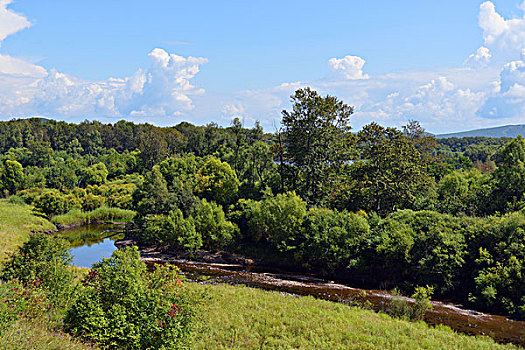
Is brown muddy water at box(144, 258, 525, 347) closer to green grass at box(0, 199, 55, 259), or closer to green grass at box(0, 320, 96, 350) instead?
green grass at box(0, 199, 55, 259)

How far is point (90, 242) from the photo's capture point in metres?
51.2

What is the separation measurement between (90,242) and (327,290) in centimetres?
3805

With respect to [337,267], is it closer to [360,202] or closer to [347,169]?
[360,202]

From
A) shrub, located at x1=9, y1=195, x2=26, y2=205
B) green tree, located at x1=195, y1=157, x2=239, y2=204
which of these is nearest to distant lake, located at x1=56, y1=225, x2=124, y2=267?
green tree, located at x1=195, y1=157, x2=239, y2=204

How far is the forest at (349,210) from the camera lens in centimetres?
2970

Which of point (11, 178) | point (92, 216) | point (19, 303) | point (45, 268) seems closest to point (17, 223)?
point (92, 216)

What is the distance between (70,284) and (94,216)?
56195 mm

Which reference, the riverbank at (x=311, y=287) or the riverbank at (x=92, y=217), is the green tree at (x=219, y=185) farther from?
the riverbank at (x=92, y=217)

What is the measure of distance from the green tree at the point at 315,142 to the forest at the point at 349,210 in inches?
5.7

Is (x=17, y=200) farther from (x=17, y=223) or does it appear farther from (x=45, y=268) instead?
(x=45, y=268)

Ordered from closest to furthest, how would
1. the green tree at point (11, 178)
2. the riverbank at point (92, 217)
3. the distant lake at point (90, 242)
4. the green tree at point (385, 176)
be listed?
the green tree at point (385, 176)
the distant lake at point (90, 242)
the riverbank at point (92, 217)
the green tree at point (11, 178)

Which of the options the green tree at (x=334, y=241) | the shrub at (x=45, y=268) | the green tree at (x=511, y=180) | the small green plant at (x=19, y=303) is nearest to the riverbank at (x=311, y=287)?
the green tree at (x=334, y=241)

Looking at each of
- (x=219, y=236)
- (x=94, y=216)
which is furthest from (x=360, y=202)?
(x=94, y=216)

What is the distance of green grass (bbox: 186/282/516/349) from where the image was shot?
16.5 metres
